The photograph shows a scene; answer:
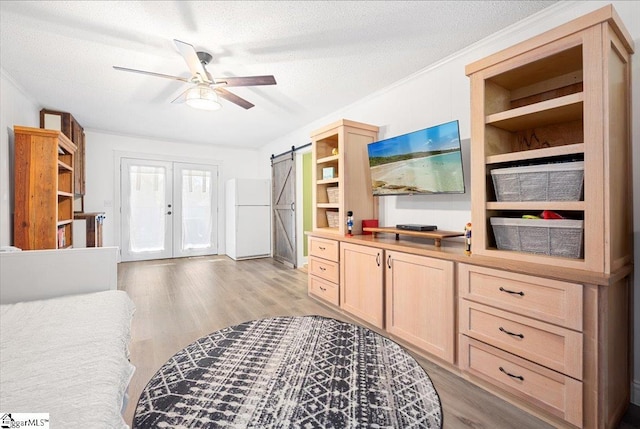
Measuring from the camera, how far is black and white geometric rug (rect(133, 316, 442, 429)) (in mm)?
970

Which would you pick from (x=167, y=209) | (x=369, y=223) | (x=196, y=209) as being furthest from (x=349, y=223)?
(x=167, y=209)

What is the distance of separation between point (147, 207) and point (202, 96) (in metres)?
4.18

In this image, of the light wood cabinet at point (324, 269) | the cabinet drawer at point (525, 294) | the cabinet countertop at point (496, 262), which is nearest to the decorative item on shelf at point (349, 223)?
the light wood cabinet at point (324, 269)

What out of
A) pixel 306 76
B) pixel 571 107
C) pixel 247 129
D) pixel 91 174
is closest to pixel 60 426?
pixel 571 107

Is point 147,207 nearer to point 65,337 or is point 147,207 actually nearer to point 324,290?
point 324,290

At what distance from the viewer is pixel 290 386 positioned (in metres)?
1.15

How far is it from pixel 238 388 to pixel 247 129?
15.4 ft

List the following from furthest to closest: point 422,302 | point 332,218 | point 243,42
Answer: point 332,218
point 243,42
point 422,302

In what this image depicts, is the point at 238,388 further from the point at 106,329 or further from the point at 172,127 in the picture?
the point at 172,127

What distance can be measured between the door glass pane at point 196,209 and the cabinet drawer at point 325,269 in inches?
150

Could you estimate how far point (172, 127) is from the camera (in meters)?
4.97

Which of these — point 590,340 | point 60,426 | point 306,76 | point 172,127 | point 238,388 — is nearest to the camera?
point 60,426

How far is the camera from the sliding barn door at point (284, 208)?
209 inches

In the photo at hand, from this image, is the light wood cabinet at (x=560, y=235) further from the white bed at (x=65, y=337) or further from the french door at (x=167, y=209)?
the french door at (x=167, y=209)
